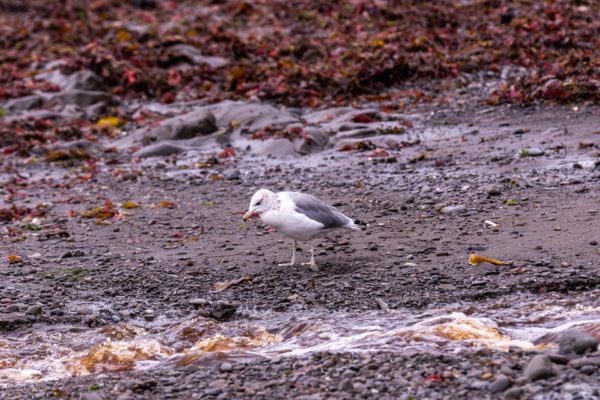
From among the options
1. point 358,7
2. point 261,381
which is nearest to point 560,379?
point 261,381

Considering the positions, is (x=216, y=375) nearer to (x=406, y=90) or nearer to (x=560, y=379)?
(x=560, y=379)

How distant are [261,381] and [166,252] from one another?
→ 4.08 m

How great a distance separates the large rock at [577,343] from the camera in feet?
22.0

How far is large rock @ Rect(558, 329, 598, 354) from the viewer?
6.70 metres

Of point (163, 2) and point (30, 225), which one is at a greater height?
point (163, 2)

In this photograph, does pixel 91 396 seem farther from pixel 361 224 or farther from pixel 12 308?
pixel 361 224

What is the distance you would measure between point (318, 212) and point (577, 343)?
3251mm

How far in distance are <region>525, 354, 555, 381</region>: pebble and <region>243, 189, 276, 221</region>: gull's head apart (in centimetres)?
358

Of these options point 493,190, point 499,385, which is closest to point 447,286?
point 499,385

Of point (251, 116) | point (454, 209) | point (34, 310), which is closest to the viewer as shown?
point (34, 310)

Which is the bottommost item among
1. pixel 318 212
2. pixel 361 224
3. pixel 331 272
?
pixel 331 272

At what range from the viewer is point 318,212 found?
933cm

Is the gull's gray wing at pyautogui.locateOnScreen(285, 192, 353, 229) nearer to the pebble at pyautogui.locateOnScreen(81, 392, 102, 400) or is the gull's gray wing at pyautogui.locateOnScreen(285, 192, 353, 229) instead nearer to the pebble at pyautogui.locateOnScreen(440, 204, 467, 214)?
the pebble at pyautogui.locateOnScreen(440, 204, 467, 214)

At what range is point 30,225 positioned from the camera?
1226cm
